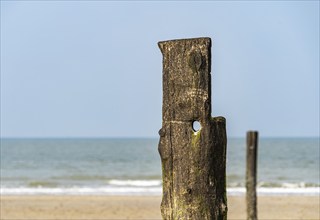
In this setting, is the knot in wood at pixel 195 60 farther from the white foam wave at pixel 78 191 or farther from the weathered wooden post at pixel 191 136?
the white foam wave at pixel 78 191

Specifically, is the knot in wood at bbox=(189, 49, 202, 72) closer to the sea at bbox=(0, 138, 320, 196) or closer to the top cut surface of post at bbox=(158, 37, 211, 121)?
the top cut surface of post at bbox=(158, 37, 211, 121)

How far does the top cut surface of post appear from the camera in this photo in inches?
162

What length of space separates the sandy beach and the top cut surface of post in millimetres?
15483

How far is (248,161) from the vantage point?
13.2 meters

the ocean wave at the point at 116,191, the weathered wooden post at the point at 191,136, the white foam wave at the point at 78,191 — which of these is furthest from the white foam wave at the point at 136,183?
the weathered wooden post at the point at 191,136

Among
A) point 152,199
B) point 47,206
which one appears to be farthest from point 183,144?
point 152,199

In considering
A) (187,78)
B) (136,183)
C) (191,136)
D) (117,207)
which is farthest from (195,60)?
(136,183)

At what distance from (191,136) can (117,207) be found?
17.8 meters

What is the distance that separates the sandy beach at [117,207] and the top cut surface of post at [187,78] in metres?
15.5

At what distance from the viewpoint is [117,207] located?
21.7m

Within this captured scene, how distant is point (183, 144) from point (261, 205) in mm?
18771

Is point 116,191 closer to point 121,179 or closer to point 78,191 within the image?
point 78,191

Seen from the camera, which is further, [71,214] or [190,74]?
[71,214]

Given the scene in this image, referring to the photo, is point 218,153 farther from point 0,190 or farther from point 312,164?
point 312,164
